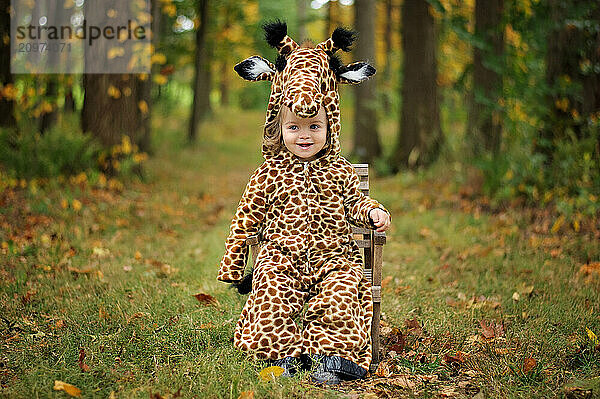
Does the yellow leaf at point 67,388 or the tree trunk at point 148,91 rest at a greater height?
the tree trunk at point 148,91

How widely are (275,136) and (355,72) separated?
0.65 meters

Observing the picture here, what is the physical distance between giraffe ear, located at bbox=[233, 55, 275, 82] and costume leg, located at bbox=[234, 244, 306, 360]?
43.9 inches

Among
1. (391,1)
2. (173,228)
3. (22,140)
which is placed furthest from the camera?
(391,1)

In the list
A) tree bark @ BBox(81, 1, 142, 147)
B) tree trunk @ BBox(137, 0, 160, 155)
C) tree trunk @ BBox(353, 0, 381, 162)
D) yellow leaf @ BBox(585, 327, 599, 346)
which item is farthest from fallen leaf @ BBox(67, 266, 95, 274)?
tree trunk @ BBox(353, 0, 381, 162)

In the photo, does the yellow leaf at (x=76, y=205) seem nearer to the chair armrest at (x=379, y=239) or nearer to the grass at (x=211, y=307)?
the grass at (x=211, y=307)

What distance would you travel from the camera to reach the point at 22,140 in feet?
29.1

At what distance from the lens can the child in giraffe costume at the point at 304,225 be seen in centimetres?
359

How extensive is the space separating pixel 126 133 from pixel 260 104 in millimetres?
19668

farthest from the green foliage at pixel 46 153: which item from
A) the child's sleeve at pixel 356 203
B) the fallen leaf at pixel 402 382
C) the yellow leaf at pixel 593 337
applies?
the yellow leaf at pixel 593 337

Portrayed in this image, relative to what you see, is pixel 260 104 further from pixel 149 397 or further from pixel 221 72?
pixel 149 397

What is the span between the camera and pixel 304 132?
3807mm

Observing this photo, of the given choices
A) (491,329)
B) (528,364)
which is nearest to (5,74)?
(491,329)

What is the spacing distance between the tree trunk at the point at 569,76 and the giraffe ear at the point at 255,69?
16.5ft

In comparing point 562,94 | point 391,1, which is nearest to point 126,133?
point 562,94
